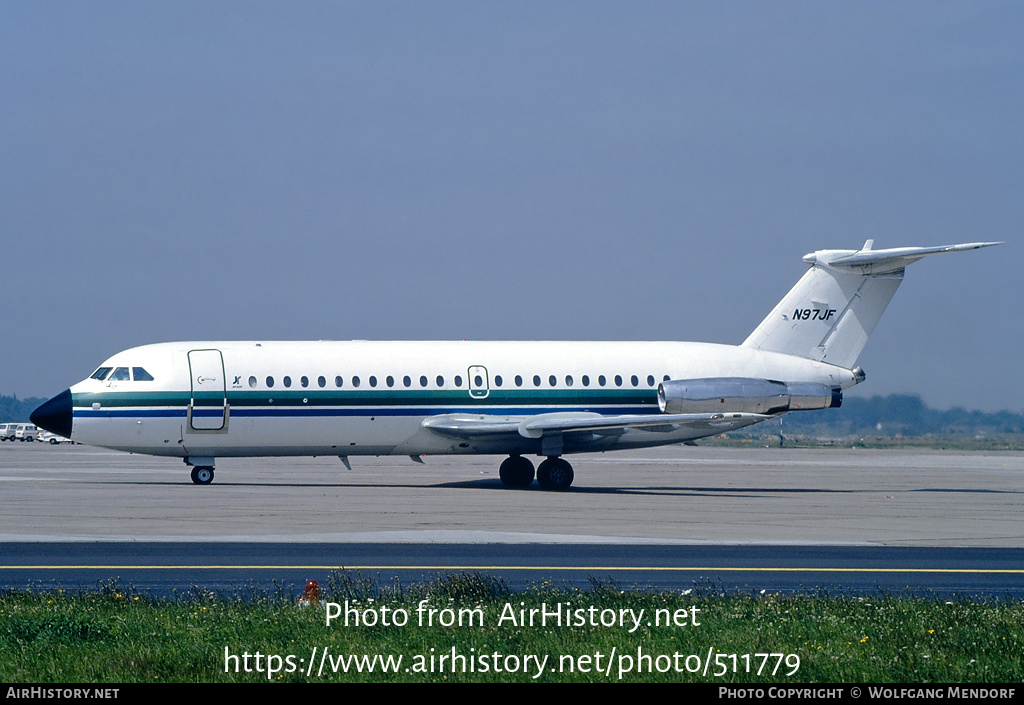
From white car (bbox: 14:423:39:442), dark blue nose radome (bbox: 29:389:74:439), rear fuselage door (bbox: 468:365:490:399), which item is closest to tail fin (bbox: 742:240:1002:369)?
rear fuselage door (bbox: 468:365:490:399)

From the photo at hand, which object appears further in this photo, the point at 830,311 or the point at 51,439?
the point at 51,439

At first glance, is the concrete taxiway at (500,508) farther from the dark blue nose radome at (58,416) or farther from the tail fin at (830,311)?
the tail fin at (830,311)

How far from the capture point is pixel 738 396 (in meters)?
37.0

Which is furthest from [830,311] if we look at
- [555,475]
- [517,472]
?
[517,472]

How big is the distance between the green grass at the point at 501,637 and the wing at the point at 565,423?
20.7m

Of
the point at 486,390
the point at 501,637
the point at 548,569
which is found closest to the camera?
the point at 501,637

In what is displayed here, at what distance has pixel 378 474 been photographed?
44.3 m

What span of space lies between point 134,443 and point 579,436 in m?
12.4

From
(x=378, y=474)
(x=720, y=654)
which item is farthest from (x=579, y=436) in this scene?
(x=720, y=654)

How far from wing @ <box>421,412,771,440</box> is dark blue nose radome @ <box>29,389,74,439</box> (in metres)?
9.70

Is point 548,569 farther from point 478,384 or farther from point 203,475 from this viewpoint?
point 203,475

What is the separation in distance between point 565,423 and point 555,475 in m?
1.92

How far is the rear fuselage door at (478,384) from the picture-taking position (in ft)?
120
